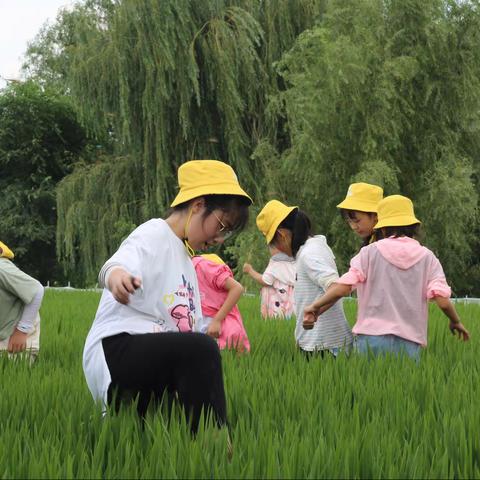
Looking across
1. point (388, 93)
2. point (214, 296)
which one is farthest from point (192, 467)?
point (388, 93)

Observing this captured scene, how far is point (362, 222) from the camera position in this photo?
4664 millimetres

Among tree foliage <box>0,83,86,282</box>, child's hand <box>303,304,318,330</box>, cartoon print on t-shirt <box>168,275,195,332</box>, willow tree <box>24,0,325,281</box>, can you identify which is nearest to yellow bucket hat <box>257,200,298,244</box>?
child's hand <box>303,304,318,330</box>

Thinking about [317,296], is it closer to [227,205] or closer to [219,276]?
[219,276]

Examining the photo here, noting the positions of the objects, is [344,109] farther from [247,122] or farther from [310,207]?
[247,122]

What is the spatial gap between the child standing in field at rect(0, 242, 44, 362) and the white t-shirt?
6.18 ft

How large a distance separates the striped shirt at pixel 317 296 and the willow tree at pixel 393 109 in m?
7.60

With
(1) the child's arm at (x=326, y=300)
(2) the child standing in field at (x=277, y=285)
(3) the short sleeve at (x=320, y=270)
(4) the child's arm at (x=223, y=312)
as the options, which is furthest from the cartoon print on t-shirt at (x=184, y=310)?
(2) the child standing in field at (x=277, y=285)

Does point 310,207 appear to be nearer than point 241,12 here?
Yes

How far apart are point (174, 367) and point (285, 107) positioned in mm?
12079

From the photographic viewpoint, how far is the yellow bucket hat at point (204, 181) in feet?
8.77

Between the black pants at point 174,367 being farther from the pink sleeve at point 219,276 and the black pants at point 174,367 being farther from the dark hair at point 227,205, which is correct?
the pink sleeve at point 219,276

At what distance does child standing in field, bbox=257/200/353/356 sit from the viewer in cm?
439

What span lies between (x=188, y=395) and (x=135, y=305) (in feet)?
1.15

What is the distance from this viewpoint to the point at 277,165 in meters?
14.1
